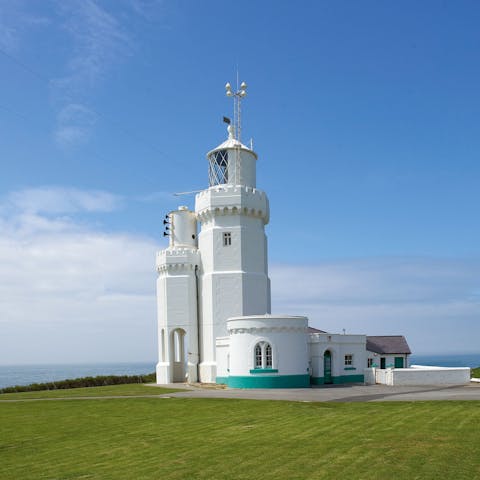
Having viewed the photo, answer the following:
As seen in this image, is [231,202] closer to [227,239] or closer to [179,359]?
[227,239]

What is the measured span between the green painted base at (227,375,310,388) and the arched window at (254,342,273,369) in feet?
2.36

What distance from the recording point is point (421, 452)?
39.6ft

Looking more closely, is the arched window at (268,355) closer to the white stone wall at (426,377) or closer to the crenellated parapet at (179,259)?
the white stone wall at (426,377)

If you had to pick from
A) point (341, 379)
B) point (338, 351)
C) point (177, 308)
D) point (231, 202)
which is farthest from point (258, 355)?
point (231, 202)

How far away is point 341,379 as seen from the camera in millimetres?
→ 35875

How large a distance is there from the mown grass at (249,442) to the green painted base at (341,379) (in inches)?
517

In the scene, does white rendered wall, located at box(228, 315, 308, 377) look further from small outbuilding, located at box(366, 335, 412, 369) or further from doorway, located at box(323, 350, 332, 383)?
small outbuilding, located at box(366, 335, 412, 369)

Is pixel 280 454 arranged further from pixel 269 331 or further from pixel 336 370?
pixel 336 370

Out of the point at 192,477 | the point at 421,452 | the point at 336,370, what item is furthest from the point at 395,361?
the point at 192,477

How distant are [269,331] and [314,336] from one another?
390cm

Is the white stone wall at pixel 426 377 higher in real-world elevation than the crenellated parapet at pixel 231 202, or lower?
lower

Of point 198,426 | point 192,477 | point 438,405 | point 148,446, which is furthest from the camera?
point 438,405

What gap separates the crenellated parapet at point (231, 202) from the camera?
129 ft

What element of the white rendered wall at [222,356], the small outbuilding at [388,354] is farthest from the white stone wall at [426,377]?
the white rendered wall at [222,356]
